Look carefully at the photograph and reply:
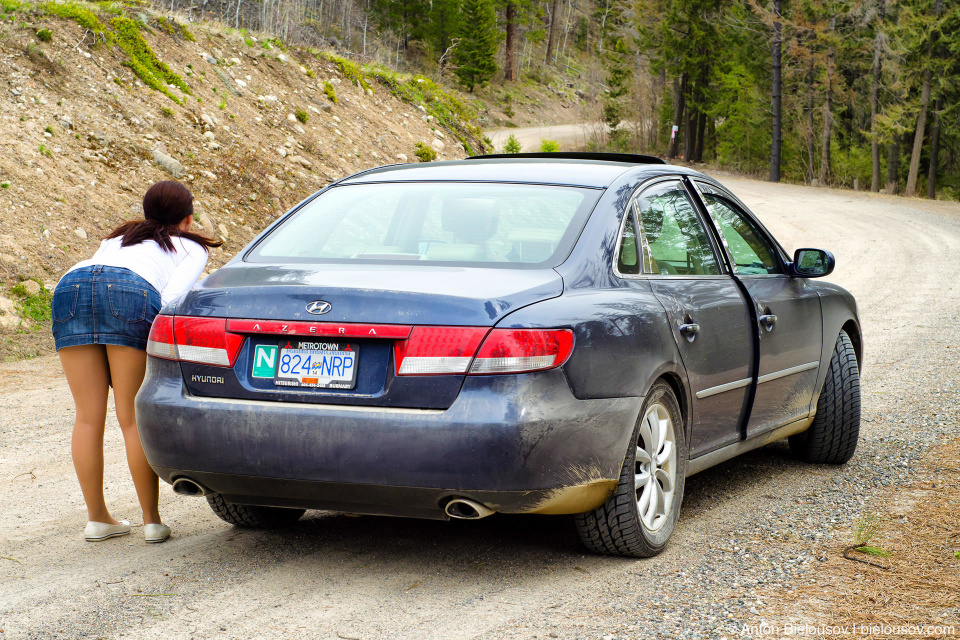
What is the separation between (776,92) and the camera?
153 ft

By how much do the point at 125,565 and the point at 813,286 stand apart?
13.0 feet

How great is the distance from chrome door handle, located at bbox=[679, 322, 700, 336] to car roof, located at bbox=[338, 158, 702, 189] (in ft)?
2.29

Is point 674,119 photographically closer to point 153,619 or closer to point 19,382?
point 19,382

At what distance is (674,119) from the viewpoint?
5384cm

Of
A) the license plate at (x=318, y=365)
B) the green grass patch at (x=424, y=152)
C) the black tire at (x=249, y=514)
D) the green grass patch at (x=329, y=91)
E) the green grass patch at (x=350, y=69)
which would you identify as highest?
the green grass patch at (x=350, y=69)

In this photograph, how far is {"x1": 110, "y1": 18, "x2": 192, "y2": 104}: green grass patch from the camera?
16047 millimetres

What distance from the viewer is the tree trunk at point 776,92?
45.4 metres

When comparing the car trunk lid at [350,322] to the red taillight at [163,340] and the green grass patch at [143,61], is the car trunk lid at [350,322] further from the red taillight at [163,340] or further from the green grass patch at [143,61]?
the green grass patch at [143,61]

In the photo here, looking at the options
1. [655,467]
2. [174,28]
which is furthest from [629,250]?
[174,28]

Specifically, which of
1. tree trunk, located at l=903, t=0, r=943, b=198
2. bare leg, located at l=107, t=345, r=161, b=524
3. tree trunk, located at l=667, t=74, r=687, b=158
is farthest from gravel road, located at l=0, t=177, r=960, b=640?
tree trunk, located at l=667, t=74, r=687, b=158

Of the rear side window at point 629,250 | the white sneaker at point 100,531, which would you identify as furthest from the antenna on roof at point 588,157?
the white sneaker at point 100,531

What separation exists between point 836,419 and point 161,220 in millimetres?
3864

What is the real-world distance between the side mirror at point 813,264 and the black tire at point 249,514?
302 centimetres

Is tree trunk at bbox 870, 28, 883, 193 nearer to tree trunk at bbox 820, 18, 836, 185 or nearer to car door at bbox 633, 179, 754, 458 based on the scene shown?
tree trunk at bbox 820, 18, 836, 185
